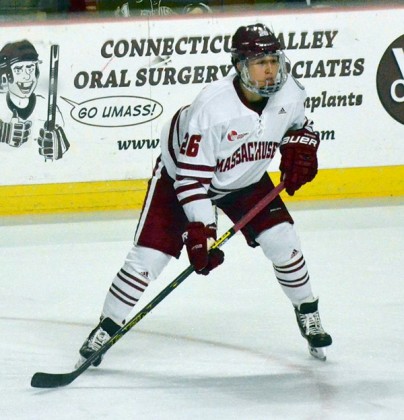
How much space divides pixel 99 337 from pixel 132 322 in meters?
0.12

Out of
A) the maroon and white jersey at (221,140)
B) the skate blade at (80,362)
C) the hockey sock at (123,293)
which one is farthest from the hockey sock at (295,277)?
the skate blade at (80,362)

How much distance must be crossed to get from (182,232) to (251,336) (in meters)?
0.54

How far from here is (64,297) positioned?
4.25 m

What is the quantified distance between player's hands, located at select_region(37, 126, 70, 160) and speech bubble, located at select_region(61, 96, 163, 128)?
118mm

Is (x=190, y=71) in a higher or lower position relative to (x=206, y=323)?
higher

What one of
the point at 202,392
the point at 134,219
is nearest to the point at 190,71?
the point at 134,219

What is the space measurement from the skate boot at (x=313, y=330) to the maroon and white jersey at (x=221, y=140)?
1.35ft

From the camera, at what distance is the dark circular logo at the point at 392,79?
598 centimetres

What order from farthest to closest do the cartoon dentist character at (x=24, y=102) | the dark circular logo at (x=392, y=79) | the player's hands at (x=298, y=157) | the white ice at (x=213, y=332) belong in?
1. the dark circular logo at (x=392, y=79)
2. the cartoon dentist character at (x=24, y=102)
3. the player's hands at (x=298, y=157)
4. the white ice at (x=213, y=332)

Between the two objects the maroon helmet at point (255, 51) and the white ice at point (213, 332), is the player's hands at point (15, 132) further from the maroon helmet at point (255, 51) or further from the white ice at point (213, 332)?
the maroon helmet at point (255, 51)

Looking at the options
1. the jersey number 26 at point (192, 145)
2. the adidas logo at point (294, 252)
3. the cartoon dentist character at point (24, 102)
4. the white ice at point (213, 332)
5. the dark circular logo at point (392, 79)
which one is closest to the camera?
the white ice at point (213, 332)

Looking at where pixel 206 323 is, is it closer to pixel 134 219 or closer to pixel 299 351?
pixel 299 351

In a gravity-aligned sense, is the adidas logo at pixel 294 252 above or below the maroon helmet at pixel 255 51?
below

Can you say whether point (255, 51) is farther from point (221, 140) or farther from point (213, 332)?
point (213, 332)
